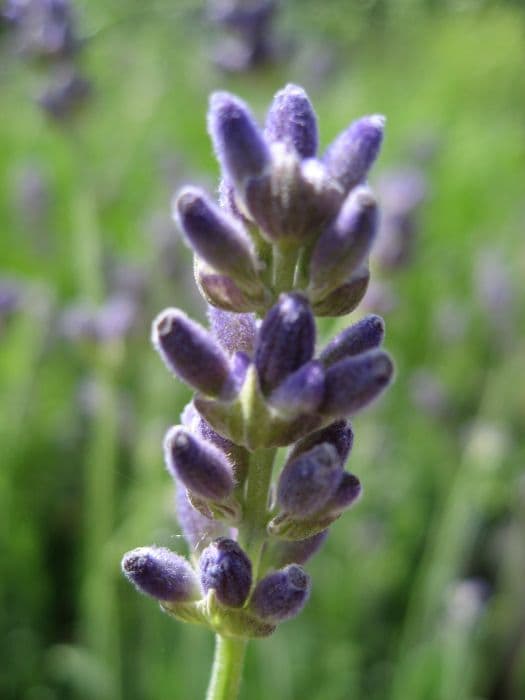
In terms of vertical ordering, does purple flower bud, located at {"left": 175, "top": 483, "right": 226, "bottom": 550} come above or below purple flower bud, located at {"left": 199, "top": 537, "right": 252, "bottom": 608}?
above

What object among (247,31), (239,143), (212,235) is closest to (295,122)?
(239,143)

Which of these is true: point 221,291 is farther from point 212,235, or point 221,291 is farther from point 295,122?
point 295,122

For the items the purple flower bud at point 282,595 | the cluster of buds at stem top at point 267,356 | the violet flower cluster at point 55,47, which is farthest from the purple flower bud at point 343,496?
the violet flower cluster at point 55,47

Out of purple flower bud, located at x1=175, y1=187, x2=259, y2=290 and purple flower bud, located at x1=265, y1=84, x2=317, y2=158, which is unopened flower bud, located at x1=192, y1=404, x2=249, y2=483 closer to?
purple flower bud, located at x1=175, y1=187, x2=259, y2=290

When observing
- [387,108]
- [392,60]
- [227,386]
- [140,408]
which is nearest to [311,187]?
[227,386]

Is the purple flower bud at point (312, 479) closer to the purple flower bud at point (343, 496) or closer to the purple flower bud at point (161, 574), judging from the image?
the purple flower bud at point (343, 496)

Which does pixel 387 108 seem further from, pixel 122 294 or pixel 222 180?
pixel 222 180

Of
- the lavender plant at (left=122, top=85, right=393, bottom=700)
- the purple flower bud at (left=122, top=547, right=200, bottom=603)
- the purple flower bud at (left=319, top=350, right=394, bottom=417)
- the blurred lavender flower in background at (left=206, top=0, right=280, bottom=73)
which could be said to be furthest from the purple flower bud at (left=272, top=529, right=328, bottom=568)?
the blurred lavender flower in background at (left=206, top=0, right=280, bottom=73)
